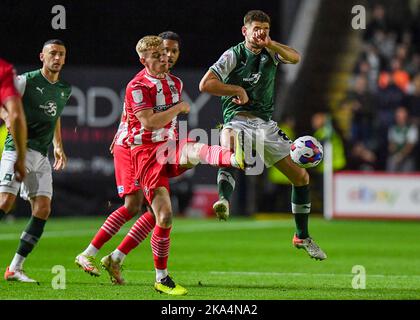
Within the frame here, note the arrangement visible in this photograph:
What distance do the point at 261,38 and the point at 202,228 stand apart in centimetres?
932

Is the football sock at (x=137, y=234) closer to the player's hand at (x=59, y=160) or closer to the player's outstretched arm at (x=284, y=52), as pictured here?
the player's hand at (x=59, y=160)

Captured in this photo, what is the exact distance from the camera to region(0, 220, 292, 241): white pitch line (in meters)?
16.0

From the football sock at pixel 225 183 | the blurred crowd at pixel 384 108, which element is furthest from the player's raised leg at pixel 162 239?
the blurred crowd at pixel 384 108

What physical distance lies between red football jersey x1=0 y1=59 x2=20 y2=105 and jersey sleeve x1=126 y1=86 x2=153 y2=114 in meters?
1.40

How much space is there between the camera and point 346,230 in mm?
17922

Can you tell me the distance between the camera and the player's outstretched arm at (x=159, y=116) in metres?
8.66

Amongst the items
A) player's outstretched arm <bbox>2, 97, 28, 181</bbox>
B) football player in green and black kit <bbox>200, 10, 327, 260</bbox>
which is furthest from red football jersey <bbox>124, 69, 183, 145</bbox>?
player's outstretched arm <bbox>2, 97, 28, 181</bbox>

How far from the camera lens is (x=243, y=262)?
1238 centimetres

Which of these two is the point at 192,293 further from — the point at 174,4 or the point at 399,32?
the point at 399,32

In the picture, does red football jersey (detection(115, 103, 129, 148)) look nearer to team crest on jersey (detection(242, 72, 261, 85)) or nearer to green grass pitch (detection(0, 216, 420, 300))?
team crest on jersey (detection(242, 72, 261, 85))

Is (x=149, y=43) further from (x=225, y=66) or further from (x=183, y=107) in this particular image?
(x=225, y=66)

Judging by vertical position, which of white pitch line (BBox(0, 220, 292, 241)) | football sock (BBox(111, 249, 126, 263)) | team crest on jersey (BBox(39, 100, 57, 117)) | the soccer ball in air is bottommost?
white pitch line (BBox(0, 220, 292, 241))

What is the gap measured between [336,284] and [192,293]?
5.57 ft

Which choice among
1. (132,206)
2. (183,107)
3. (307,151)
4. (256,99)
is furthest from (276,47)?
(132,206)
